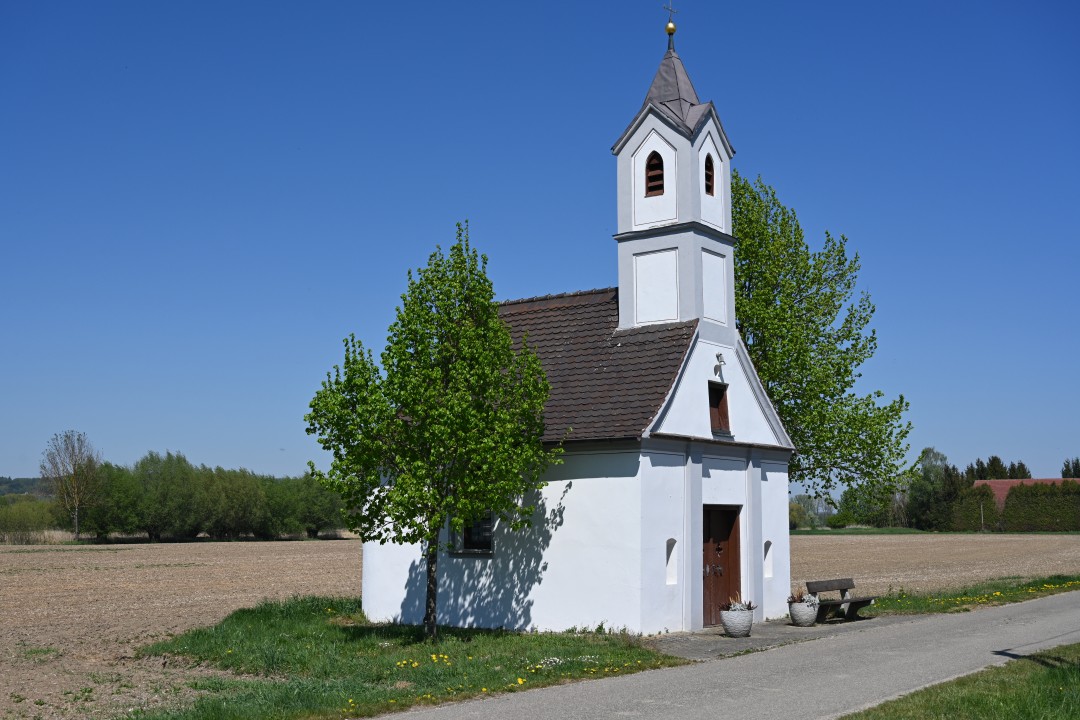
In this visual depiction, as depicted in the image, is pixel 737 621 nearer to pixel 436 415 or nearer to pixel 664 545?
pixel 664 545

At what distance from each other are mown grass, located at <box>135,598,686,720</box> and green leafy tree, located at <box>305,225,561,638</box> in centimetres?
182

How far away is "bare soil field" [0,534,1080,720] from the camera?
14.7 metres

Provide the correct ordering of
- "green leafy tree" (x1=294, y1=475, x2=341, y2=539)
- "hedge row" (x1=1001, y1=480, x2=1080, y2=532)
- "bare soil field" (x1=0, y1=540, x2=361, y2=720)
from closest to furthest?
"bare soil field" (x1=0, y1=540, x2=361, y2=720)
"green leafy tree" (x1=294, y1=475, x2=341, y2=539)
"hedge row" (x1=1001, y1=480, x2=1080, y2=532)

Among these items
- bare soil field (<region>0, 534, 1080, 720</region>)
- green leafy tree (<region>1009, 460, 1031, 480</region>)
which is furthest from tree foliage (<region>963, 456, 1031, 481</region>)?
bare soil field (<region>0, 534, 1080, 720</region>)

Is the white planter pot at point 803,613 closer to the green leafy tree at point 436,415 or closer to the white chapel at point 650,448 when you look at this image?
the white chapel at point 650,448

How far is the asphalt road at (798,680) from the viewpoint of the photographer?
11102 mm

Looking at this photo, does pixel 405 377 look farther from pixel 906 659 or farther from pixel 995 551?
pixel 995 551

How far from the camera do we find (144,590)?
3559 cm

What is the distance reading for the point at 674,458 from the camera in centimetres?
1970

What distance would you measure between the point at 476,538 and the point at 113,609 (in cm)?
1334

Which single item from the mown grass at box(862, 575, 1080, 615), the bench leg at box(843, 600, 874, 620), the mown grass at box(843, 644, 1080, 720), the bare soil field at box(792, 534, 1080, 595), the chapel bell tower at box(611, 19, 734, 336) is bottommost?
the bare soil field at box(792, 534, 1080, 595)

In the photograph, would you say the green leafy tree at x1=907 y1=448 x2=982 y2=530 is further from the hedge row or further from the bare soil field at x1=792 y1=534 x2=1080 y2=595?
the bare soil field at x1=792 y1=534 x2=1080 y2=595

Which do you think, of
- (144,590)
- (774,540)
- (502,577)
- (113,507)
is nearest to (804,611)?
(774,540)

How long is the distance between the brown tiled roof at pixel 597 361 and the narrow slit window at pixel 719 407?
1596mm
